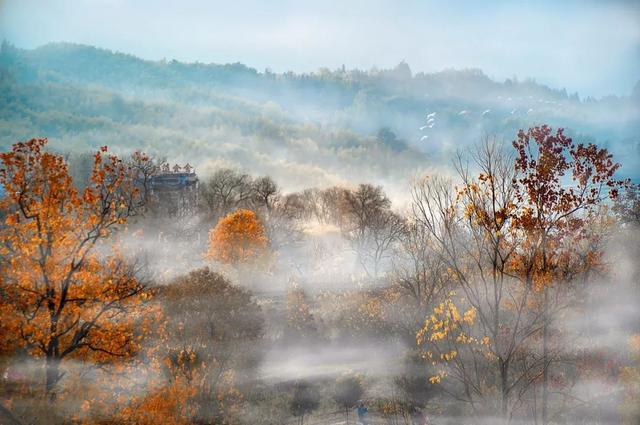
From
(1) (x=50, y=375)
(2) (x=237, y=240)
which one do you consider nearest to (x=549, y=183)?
(1) (x=50, y=375)

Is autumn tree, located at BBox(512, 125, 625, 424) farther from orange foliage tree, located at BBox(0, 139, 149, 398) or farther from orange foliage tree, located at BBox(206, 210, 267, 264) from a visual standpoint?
orange foliage tree, located at BBox(206, 210, 267, 264)

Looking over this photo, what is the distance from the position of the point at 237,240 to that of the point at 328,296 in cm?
1206

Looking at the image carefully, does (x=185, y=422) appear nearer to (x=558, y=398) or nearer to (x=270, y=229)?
(x=558, y=398)

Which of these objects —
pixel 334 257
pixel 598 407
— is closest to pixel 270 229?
pixel 334 257

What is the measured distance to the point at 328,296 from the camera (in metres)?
39.4

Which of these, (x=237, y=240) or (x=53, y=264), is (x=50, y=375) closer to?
(x=53, y=264)

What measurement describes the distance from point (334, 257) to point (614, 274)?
29924 millimetres

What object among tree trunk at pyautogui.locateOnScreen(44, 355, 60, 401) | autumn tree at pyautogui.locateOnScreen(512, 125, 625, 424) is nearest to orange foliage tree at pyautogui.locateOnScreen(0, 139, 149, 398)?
tree trunk at pyautogui.locateOnScreen(44, 355, 60, 401)

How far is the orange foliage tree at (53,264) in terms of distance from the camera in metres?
13.9

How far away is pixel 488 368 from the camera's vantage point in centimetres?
2484

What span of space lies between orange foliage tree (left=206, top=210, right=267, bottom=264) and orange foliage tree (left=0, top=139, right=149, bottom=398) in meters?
29.8

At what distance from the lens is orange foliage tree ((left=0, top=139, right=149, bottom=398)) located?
13.9 meters

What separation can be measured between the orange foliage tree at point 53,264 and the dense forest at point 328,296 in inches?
2.5

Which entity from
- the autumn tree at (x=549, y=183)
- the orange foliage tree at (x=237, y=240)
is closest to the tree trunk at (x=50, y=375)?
the autumn tree at (x=549, y=183)
